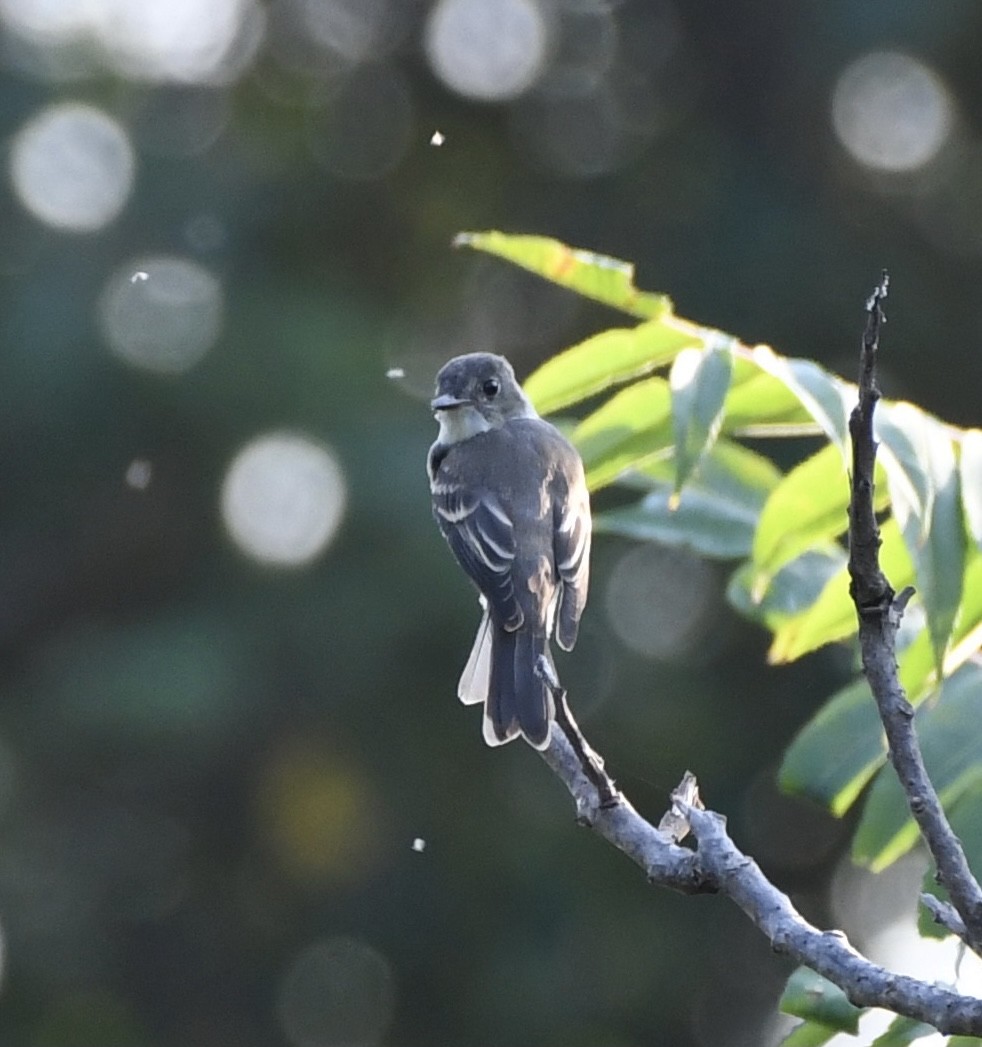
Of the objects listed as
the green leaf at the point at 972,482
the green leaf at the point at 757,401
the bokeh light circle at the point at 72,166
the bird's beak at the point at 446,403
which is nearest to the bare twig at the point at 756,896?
the green leaf at the point at 972,482

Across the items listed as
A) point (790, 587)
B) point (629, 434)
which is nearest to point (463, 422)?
point (790, 587)

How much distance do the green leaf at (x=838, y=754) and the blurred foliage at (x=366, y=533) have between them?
12.4 feet

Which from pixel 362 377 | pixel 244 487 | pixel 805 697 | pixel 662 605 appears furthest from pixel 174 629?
pixel 805 697

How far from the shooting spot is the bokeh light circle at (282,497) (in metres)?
7.23

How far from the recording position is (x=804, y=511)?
270 cm

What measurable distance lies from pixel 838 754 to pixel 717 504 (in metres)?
0.61

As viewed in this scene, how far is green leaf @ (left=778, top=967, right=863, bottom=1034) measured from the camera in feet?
7.59

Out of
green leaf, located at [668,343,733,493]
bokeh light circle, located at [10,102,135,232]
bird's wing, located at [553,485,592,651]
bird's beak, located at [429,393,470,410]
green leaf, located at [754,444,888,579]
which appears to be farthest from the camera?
bokeh light circle, located at [10,102,135,232]

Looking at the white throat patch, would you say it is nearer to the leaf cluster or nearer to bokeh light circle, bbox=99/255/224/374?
the leaf cluster

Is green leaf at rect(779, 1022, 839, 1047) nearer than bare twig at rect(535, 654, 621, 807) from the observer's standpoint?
No

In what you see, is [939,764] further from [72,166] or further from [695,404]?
[72,166]

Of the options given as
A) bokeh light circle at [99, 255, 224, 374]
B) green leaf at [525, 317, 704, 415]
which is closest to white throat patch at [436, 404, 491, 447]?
green leaf at [525, 317, 704, 415]

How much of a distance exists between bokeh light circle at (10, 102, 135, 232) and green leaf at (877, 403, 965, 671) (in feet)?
20.0

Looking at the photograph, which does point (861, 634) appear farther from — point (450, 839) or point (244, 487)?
point (244, 487)
